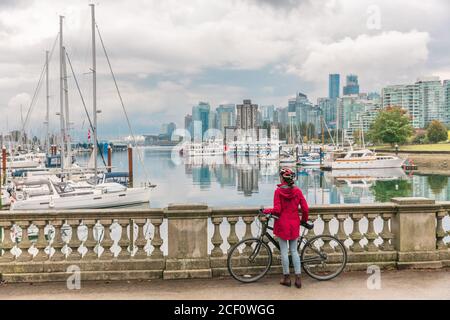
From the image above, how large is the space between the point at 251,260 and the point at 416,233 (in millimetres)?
3155

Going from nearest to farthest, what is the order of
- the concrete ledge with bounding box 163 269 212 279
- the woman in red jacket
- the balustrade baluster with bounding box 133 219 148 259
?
the woman in red jacket
the concrete ledge with bounding box 163 269 212 279
the balustrade baluster with bounding box 133 219 148 259

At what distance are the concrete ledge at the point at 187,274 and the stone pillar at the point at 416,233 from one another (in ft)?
11.8

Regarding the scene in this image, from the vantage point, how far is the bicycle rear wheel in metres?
8.00

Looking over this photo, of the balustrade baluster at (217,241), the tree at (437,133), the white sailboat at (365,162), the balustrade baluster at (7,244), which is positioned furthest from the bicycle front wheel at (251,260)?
the tree at (437,133)

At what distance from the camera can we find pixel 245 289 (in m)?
7.54

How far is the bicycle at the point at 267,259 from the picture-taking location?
7.95 metres

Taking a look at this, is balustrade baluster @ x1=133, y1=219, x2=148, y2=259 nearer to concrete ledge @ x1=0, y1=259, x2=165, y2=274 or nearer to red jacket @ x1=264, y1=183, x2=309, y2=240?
concrete ledge @ x1=0, y1=259, x2=165, y2=274

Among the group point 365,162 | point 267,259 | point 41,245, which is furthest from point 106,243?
point 365,162

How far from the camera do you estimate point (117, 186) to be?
44.0 meters

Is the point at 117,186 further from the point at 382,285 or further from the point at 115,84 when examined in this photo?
the point at 382,285

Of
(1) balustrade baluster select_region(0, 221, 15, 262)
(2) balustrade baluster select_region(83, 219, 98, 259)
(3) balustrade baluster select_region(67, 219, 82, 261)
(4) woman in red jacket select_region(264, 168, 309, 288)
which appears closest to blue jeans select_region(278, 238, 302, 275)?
(4) woman in red jacket select_region(264, 168, 309, 288)

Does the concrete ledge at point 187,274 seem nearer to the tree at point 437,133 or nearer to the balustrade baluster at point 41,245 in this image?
the balustrade baluster at point 41,245

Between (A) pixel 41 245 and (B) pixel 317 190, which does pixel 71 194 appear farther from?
(B) pixel 317 190
